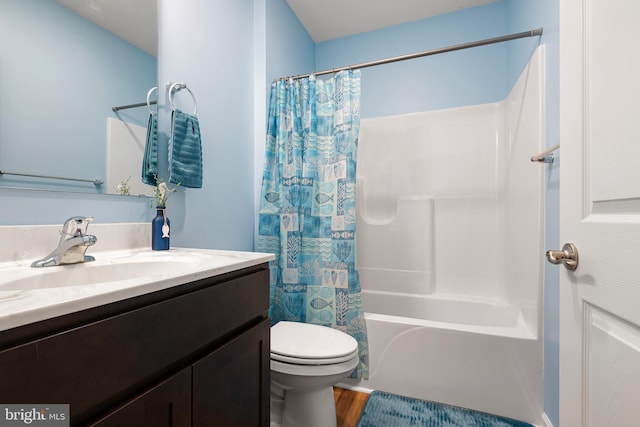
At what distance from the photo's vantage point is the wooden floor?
4.58ft

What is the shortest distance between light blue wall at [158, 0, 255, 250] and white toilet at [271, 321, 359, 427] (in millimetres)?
638

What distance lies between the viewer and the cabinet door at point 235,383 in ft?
2.23

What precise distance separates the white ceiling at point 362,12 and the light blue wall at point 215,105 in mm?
563

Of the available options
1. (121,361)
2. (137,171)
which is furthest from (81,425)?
(137,171)

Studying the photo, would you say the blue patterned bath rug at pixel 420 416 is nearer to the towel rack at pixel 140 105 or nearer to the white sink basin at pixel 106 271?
the white sink basin at pixel 106 271

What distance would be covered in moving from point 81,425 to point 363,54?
270 cm

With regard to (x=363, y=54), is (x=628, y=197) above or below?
below

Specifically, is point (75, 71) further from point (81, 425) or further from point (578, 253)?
point (578, 253)

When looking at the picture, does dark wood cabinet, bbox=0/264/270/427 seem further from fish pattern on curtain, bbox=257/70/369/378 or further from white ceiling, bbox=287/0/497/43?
white ceiling, bbox=287/0/497/43

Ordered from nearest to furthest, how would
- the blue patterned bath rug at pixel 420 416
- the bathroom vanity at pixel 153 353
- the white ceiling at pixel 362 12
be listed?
1. the bathroom vanity at pixel 153 353
2. the blue patterned bath rug at pixel 420 416
3. the white ceiling at pixel 362 12

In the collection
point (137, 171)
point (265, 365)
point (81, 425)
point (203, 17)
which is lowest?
point (265, 365)

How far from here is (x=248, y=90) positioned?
1.74 metres

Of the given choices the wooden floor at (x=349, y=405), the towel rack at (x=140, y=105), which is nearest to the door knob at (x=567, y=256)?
the wooden floor at (x=349, y=405)

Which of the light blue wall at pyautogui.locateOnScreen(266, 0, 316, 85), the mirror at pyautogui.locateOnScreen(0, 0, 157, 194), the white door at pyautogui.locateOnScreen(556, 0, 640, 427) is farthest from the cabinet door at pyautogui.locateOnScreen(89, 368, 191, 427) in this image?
the light blue wall at pyautogui.locateOnScreen(266, 0, 316, 85)
